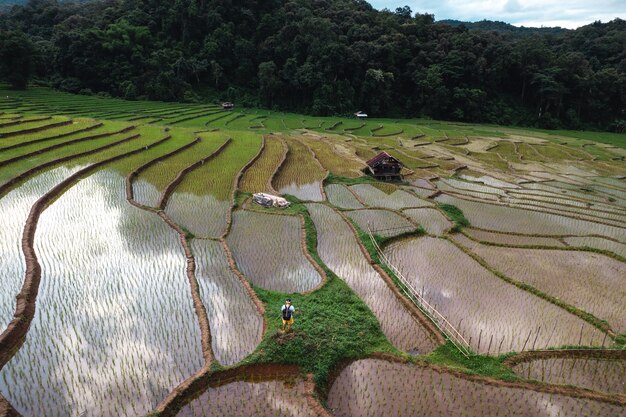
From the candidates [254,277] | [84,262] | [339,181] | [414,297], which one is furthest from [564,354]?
[339,181]

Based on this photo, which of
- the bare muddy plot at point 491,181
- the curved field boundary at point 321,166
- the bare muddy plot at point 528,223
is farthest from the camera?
the bare muddy plot at point 491,181

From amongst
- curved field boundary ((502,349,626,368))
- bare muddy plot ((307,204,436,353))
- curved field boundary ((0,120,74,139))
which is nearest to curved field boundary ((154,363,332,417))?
bare muddy plot ((307,204,436,353))

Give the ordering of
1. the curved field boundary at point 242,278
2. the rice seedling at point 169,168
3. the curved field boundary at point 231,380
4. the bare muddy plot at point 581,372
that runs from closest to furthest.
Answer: the curved field boundary at point 231,380
the bare muddy plot at point 581,372
the curved field boundary at point 242,278
the rice seedling at point 169,168

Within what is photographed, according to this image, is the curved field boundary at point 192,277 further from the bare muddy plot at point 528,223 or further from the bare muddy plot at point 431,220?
the bare muddy plot at point 528,223

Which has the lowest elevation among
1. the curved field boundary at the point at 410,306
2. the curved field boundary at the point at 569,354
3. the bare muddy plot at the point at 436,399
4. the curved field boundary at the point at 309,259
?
the bare muddy plot at the point at 436,399

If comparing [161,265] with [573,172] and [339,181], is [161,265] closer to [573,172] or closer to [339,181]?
[339,181]

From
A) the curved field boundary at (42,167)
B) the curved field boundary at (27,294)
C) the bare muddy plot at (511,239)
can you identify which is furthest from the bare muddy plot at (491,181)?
the curved field boundary at (27,294)

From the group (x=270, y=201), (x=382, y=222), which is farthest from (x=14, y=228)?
(x=382, y=222)

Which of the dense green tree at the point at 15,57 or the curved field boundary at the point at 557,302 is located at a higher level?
the dense green tree at the point at 15,57
